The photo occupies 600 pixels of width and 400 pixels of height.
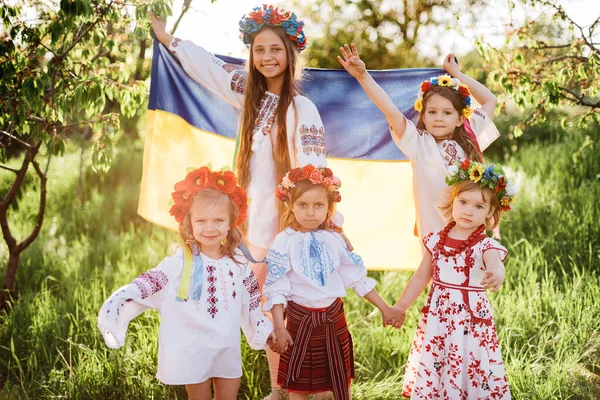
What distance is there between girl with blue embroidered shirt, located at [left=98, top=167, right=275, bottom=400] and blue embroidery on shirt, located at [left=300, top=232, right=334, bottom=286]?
26cm

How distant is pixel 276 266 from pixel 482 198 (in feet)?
3.47

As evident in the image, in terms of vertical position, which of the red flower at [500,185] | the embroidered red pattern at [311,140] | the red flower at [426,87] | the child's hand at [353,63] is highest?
the child's hand at [353,63]

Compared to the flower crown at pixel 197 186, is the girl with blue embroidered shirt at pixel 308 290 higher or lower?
lower

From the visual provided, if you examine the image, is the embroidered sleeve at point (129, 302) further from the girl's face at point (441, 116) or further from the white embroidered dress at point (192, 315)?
the girl's face at point (441, 116)

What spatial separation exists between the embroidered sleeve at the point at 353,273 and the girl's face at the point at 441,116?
885 mm

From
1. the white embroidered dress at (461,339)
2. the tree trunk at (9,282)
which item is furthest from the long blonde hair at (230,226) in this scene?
the tree trunk at (9,282)

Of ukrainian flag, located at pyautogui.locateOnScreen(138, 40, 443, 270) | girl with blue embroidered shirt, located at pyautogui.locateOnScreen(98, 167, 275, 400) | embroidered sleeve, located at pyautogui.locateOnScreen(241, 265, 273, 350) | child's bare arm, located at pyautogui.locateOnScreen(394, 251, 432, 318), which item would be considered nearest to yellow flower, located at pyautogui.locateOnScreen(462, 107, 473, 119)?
ukrainian flag, located at pyautogui.locateOnScreen(138, 40, 443, 270)

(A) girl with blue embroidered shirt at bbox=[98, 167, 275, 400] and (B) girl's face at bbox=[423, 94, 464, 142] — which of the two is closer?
(A) girl with blue embroidered shirt at bbox=[98, 167, 275, 400]

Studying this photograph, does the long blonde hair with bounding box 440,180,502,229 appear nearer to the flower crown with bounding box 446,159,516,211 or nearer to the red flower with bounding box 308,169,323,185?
the flower crown with bounding box 446,159,516,211

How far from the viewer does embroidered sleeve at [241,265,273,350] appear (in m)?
2.85

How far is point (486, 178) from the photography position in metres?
3.01

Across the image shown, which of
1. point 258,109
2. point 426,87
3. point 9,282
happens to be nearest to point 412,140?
point 426,87

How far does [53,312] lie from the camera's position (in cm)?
437

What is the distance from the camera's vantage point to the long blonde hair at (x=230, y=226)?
9.20 feet
